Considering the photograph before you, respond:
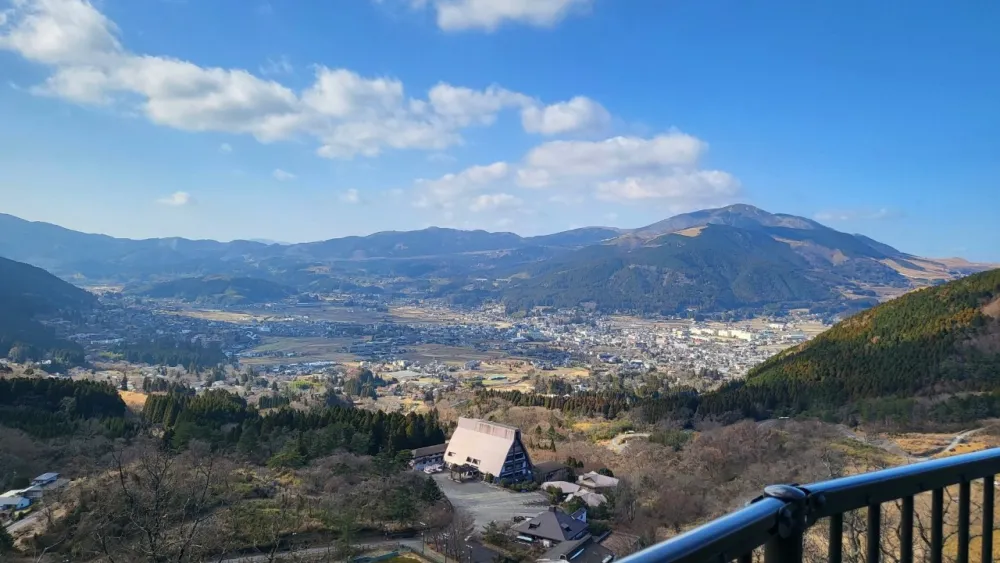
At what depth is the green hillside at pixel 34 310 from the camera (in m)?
46.5

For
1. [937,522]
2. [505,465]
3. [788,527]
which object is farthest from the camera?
[505,465]

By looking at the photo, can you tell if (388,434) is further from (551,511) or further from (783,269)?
(783,269)

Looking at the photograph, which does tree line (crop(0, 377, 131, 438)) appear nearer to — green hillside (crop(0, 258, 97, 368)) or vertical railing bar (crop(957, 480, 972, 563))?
vertical railing bar (crop(957, 480, 972, 563))

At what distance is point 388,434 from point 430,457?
1740 millimetres

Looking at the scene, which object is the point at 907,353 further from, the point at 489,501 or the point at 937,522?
the point at 937,522

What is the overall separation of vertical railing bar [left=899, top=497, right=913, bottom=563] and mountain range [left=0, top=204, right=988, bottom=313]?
110 metres

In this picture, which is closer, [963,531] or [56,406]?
[963,531]

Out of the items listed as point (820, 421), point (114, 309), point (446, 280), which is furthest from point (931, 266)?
point (114, 309)

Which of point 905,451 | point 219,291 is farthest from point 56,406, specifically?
point 219,291

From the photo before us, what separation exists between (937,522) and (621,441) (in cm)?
2392

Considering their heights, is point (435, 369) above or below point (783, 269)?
below

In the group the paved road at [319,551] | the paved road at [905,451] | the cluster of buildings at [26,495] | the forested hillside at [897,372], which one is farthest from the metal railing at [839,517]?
the forested hillside at [897,372]

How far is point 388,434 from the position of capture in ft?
70.8

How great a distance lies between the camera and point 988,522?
1.77 meters
